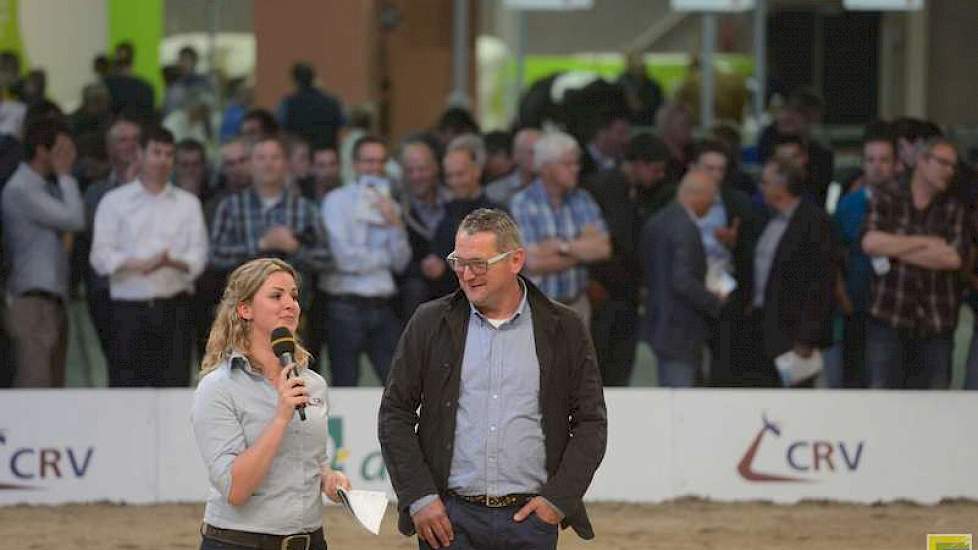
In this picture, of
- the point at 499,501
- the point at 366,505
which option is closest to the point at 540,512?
the point at 499,501

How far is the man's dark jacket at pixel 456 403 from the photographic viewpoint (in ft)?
19.7

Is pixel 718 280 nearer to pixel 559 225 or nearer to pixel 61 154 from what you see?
pixel 559 225

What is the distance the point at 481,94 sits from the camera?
76.2 feet

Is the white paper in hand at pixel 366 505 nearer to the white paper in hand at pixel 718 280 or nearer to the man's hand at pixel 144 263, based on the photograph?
the man's hand at pixel 144 263

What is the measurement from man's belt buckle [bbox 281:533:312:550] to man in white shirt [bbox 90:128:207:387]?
5.89 meters

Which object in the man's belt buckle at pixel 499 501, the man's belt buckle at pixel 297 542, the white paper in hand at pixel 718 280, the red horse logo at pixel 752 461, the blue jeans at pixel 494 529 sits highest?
the man's belt buckle at pixel 499 501

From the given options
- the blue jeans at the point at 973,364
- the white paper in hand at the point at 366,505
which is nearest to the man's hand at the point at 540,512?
the white paper in hand at the point at 366,505

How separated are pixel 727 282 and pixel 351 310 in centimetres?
223

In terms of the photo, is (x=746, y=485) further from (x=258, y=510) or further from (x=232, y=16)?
(x=232, y=16)

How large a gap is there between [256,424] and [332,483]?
0.29m

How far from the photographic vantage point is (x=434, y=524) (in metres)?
5.96

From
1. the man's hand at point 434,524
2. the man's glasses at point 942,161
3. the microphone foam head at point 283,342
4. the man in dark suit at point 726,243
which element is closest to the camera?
the microphone foam head at point 283,342

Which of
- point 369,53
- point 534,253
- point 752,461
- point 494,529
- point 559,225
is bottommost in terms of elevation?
point 752,461

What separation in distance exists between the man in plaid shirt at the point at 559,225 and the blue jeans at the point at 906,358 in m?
1.70
